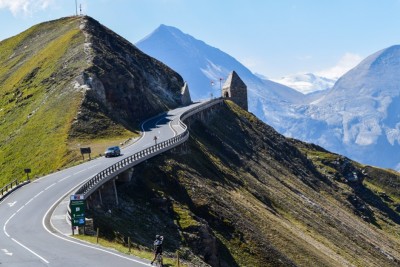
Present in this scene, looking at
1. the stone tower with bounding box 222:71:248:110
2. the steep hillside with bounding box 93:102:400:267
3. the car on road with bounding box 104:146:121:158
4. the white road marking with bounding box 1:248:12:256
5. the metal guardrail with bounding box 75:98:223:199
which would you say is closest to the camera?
the white road marking with bounding box 1:248:12:256

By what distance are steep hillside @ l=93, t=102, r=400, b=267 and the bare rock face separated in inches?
528

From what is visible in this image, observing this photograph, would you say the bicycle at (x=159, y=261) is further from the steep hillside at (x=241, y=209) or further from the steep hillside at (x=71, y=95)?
the steep hillside at (x=71, y=95)

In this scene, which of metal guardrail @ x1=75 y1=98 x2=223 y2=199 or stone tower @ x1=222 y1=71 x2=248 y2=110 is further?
stone tower @ x1=222 y1=71 x2=248 y2=110

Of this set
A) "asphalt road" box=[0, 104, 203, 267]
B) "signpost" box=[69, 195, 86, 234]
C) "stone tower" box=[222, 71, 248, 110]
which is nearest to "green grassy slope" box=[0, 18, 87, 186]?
"asphalt road" box=[0, 104, 203, 267]

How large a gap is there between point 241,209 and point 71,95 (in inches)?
2010

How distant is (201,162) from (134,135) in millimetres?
20235

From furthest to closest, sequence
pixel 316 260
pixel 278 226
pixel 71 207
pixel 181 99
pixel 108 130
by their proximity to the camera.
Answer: pixel 181 99, pixel 108 130, pixel 278 226, pixel 316 260, pixel 71 207

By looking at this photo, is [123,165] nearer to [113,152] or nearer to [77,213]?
[113,152]

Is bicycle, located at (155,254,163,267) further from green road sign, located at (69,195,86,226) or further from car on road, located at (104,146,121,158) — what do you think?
car on road, located at (104,146,121,158)

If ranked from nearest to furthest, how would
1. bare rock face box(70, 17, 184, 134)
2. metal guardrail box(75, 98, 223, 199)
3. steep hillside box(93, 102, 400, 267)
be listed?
1. metal guardrail box(75, 98, 223, 199)
2. steep hillside box(93, 102, 400, 267)
3. bare rock face box(70, 17, 184, 134)

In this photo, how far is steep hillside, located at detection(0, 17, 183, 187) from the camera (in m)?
91.1

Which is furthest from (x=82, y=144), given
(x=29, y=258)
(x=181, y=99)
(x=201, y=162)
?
(x=181, y=99)

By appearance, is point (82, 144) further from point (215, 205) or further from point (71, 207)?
point (71, 207)

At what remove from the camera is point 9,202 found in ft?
179
